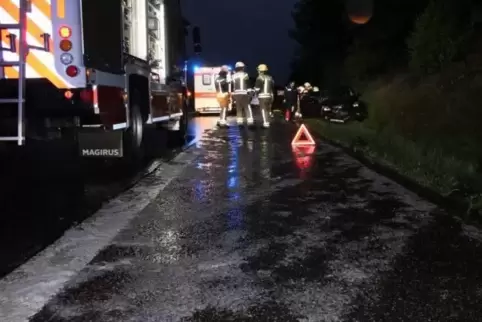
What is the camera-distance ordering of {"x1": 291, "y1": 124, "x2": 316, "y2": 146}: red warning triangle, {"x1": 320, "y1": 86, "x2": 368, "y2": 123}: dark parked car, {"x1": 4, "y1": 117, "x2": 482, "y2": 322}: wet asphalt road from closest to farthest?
{"x1": 4, "y1": 117, "x2": 482, "y2": 322}: wet asphalt road < {"x1": 291, "y1": 124, "x2": 316, "y2": 146}: red warning triangle < {"x1": 320, "y1": 86, "x2": 368, "y2": 123}: dark parked car

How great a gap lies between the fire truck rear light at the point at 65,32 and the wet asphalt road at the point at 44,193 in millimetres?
2018

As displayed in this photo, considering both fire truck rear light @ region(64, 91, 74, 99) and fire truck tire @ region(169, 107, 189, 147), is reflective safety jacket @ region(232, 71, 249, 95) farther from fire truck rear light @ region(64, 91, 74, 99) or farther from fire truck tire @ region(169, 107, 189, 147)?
fire truck rear light @ region(64, 91, 74, 99)

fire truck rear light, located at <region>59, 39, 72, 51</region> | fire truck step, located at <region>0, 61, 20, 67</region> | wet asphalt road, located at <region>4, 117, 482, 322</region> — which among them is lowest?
wet asphalt road, located at <region>4, 117, 482, 322</region>

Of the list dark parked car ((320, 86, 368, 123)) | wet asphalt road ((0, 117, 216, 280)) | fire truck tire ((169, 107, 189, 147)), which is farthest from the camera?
→ dark parked car ((320, 86, 368, 123))

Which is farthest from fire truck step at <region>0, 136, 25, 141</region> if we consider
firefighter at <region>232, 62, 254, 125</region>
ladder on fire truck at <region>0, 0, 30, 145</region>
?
firefighter at <region>232, 62, 254, 125</region>

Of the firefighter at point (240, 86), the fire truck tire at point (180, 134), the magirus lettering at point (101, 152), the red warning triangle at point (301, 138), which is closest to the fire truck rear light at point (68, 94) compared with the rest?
the magirus lettering at point (101, 152)

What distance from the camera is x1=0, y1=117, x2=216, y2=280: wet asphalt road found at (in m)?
5.52

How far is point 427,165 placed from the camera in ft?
28.2

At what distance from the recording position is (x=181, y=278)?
4449 millimetres

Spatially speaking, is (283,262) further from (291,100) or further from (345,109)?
(291,100)

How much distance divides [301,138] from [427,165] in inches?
258

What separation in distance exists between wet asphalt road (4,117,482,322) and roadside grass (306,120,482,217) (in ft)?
1.12

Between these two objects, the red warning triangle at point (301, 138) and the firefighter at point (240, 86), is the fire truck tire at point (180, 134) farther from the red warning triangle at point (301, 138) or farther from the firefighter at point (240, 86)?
the red warning triangle at point (301, 138)

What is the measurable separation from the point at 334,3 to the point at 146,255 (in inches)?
1333
